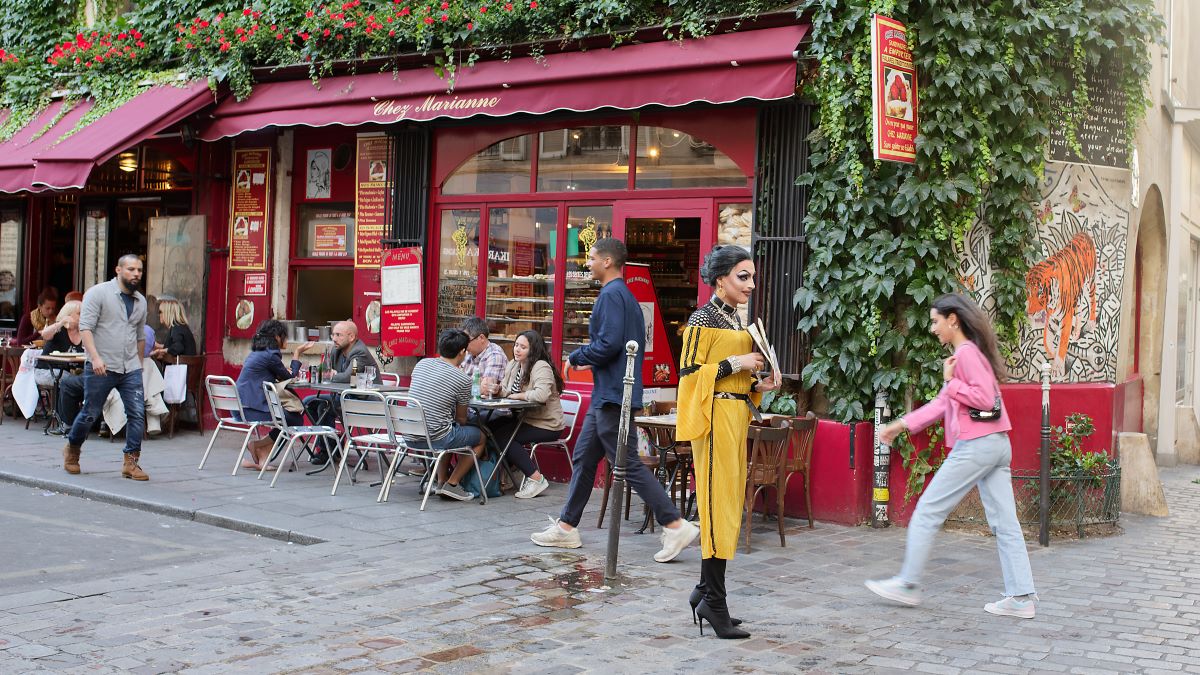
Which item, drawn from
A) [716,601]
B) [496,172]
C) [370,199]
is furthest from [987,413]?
[370,199]

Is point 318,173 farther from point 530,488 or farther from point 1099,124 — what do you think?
point 1099,124

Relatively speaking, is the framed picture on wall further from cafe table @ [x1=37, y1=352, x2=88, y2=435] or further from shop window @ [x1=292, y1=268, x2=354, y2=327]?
cafe table @ [x1=37, y1=352, x2=88, y2=435]

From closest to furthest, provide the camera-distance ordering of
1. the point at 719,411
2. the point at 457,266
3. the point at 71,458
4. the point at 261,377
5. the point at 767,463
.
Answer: the point at 719,411 < the point at 767,463 < the point at 71,458 < the point at 261,377 < the point at 457,266

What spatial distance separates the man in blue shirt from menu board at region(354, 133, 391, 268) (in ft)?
17.8

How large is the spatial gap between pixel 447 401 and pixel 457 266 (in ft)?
10.0

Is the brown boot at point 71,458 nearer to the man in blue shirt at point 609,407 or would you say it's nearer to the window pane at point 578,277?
the window pane at point 578,277

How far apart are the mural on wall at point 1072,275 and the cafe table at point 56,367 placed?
30.4 feet

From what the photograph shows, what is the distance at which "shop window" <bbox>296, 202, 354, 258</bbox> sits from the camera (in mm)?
13078

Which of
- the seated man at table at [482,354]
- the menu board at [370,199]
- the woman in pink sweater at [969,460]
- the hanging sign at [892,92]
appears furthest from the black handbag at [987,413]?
the menu board at [370,199]

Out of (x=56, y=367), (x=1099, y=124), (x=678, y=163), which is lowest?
(x=56, y=367)

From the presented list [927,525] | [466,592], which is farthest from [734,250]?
[466,592]

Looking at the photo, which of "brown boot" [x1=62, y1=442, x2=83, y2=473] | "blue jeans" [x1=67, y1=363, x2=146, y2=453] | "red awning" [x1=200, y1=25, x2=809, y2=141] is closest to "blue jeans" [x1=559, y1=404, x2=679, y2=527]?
"red awning" [x1=200, y1=25, x2=809, y2=141]

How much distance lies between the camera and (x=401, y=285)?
472 inches

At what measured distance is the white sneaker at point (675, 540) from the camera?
7.32m
